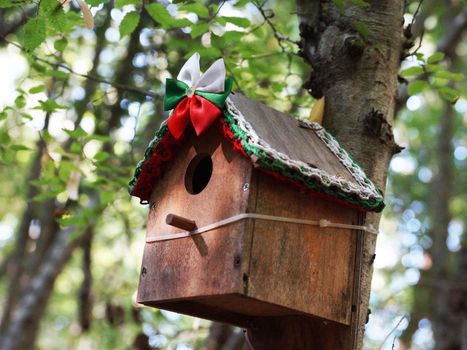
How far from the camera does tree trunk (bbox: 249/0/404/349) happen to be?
286 centimetres

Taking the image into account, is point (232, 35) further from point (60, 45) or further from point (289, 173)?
point (289, 173)

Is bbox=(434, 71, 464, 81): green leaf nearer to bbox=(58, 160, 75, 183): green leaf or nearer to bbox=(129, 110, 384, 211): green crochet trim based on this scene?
bbox=(129, 110, 384, 211): green crochet trim

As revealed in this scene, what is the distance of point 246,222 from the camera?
2.42 m

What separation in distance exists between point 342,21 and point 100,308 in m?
10.4

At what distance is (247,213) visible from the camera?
2.43 m

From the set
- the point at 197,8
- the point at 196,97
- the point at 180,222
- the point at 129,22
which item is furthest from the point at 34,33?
the point at 180,222

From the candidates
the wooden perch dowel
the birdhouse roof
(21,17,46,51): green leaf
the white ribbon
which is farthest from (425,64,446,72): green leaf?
(21,17,46,51): green leaf

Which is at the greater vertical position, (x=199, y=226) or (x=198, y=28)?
(x=198, y=28)

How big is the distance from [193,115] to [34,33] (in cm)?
76

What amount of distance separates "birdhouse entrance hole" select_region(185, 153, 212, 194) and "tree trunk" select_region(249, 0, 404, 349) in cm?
58

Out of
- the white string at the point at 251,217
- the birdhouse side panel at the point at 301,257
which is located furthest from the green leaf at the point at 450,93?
the birdhouse side panel at the point at 301,257

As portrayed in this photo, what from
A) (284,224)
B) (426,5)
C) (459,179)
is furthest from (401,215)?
(284,224)

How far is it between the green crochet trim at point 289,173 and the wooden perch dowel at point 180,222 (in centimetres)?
35

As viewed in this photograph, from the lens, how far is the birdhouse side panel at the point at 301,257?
2416 mm
